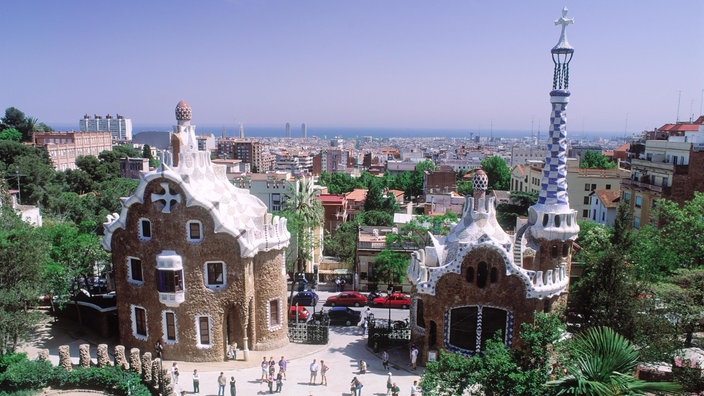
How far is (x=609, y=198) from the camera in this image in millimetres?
65688

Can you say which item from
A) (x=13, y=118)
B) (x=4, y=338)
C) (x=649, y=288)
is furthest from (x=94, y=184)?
→ (x=649, y=288)

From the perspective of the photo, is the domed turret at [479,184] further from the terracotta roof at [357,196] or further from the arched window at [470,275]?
the terracotta roof at [357,196]

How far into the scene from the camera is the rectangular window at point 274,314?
1273 inches

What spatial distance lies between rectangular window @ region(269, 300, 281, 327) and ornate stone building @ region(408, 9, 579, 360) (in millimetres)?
8206

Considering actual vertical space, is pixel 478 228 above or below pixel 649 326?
above

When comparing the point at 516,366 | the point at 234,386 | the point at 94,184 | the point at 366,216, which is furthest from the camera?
the point at 94,184

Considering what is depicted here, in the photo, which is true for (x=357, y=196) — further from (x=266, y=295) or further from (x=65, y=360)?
(x=65, y=360)

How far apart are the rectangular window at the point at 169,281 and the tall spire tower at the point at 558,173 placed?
20.2 meters

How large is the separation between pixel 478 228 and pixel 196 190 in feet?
51.1

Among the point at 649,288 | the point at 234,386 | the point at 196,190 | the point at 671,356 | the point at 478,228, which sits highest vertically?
the point at 196,190

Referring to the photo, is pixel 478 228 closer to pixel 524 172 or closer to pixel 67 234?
pixel 67 234

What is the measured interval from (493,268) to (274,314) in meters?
13.5

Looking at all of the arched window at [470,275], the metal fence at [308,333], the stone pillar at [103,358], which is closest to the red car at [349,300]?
the metal fence at [308,333]

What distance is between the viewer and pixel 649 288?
27016 mm
